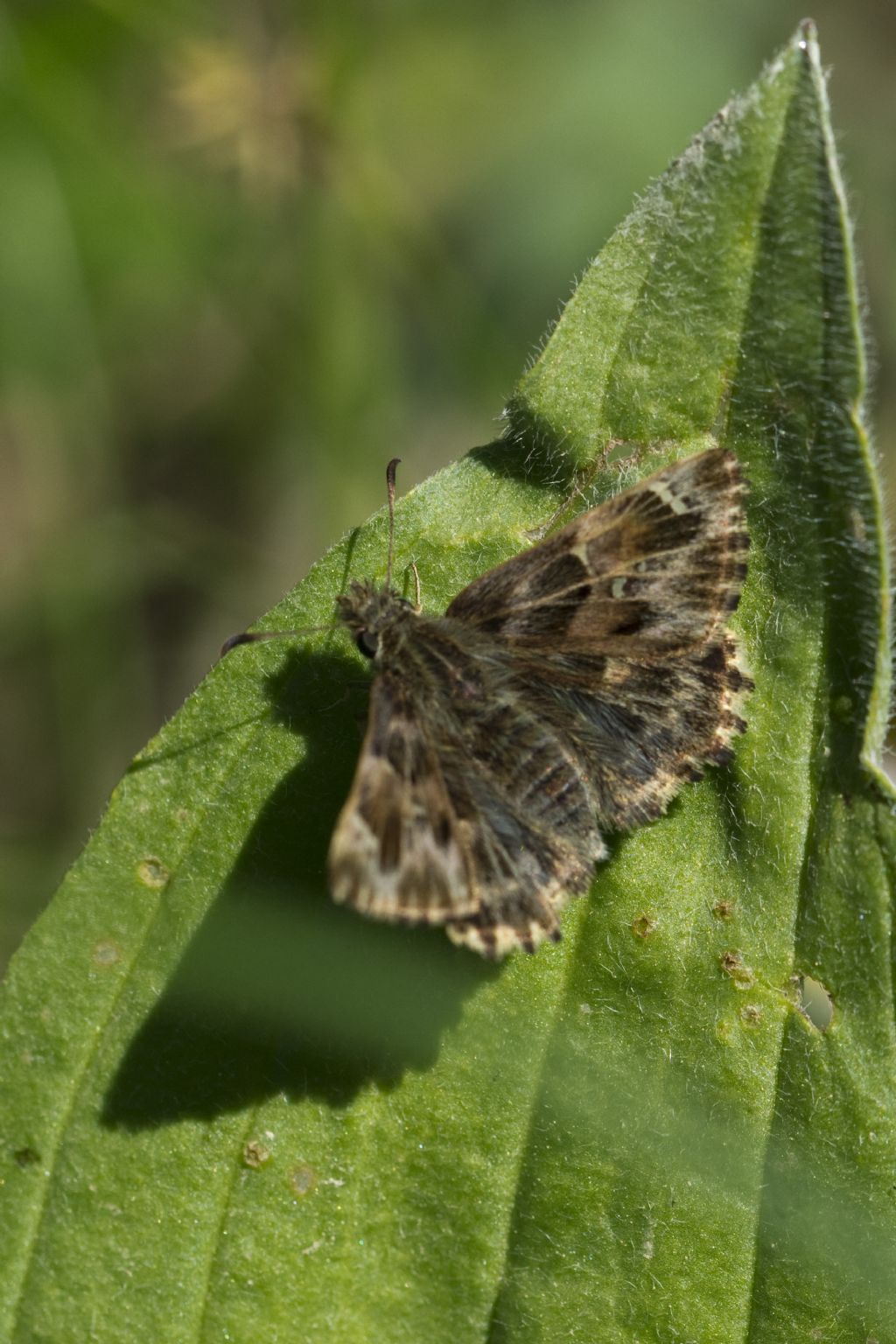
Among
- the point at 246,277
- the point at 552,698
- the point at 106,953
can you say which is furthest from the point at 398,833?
the point at 246,277

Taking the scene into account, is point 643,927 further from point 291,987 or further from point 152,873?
point 152,873

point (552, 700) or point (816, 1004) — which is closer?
point (552, 700)

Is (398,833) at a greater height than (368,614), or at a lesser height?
lesser

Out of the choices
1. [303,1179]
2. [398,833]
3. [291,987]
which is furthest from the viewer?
[291,987]

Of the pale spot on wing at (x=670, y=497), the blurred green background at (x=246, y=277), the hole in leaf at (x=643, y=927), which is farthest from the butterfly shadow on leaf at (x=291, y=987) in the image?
the blurred green background at (x=246, y=277)

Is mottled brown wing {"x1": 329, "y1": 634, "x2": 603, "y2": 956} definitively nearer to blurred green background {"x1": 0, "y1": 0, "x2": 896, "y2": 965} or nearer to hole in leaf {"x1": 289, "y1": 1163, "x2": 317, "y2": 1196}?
hole in leaf {"x1": 289, "y1": 1163, "x2": 317, "y2": 1196}

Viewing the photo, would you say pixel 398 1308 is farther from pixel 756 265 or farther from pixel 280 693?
pixel 756 265

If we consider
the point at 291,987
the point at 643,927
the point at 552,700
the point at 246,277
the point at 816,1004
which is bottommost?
the point at 816,1004

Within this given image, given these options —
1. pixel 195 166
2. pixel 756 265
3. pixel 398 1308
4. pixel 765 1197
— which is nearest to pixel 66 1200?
pixel 398 1308
